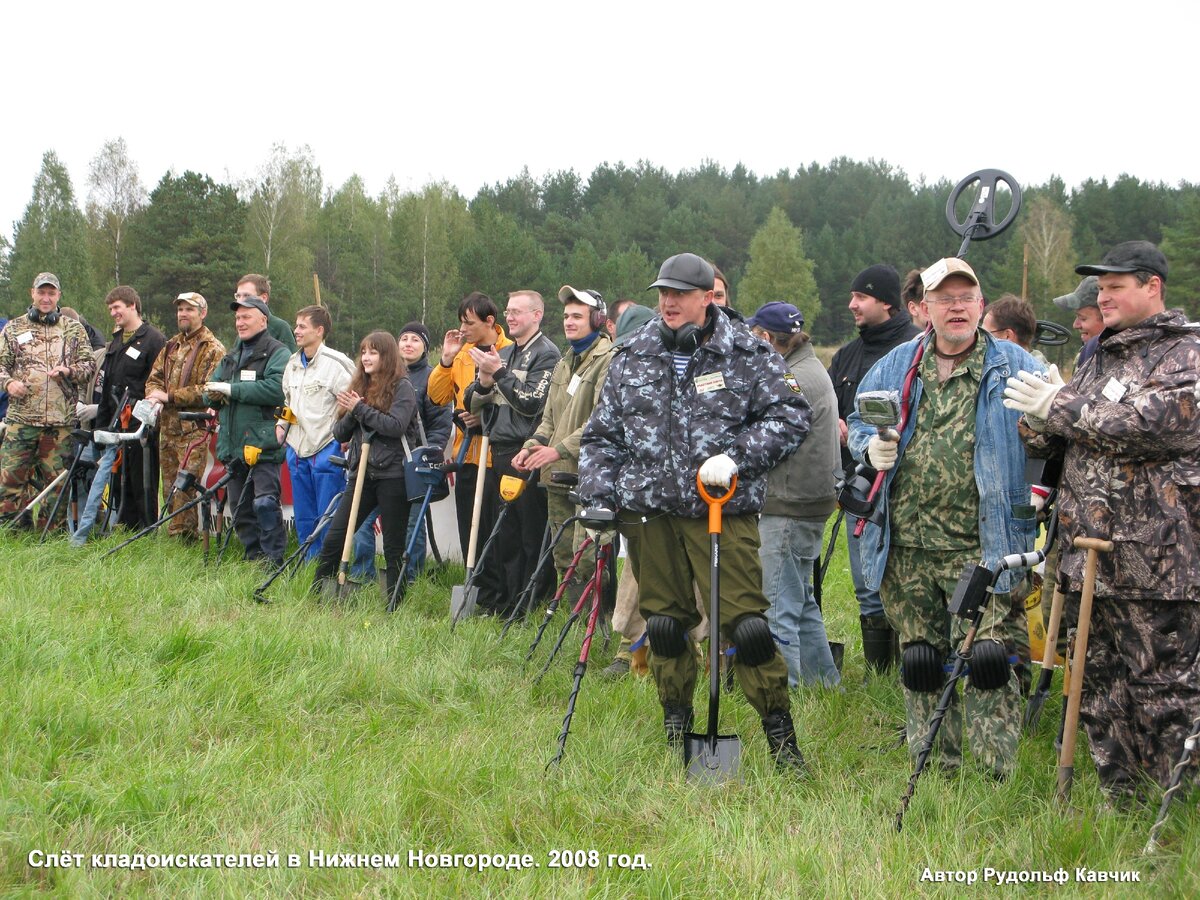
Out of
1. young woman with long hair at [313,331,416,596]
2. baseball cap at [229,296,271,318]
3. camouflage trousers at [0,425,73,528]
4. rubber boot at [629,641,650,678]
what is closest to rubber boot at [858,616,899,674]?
rubber boot at [629,641,650,678]

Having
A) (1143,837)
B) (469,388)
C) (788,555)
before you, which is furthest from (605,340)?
(1143,837)

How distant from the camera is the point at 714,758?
440cm

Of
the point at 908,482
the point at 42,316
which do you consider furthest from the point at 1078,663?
the point at 42,316

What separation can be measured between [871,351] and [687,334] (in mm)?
2470

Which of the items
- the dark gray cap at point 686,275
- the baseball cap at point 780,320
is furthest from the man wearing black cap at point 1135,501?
the baseball cap at point 780,320

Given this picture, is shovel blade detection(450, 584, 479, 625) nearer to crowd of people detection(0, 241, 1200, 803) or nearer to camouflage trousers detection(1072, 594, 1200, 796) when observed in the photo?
crowd of people detection(0, 241, 1200, 803)

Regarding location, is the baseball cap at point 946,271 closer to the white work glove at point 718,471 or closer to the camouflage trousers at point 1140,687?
the white work glove at point 718,471

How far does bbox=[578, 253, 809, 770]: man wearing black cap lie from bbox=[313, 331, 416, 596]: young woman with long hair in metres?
3.31

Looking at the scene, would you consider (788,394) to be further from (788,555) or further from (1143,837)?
(1143,837)

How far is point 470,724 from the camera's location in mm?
4996

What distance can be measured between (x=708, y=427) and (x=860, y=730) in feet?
6.03

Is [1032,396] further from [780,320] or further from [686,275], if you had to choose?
[780,320]

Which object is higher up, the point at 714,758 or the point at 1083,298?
the point at 1083,298

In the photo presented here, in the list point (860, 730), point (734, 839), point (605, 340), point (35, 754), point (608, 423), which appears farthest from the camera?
point (605, 340)
